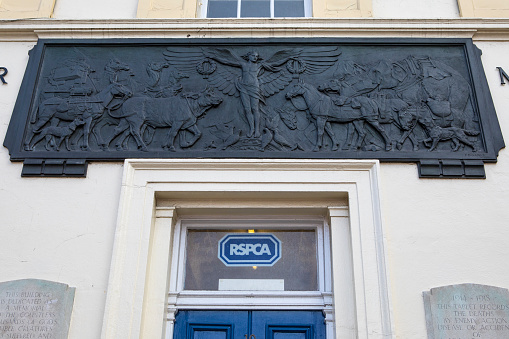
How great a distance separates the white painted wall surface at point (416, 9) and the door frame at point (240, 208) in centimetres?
215

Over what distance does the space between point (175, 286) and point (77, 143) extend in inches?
72.2

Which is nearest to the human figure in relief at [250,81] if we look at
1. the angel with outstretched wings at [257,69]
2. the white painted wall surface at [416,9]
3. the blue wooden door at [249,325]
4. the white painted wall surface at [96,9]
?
the angel with outstretched wings at [257,69]

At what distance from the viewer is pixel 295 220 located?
577 cm

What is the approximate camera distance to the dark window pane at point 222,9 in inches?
275

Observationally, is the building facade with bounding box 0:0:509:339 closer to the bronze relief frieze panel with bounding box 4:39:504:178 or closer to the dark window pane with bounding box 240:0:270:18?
the bronze relief frieze panel with bounding box 4:39:504:178

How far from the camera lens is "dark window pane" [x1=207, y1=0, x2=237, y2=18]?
6.98 metres

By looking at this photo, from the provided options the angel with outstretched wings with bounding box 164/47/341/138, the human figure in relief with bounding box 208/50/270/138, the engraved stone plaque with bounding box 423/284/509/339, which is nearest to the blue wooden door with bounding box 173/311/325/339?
the engraved stone plaque with bounding box 423/284/509/339

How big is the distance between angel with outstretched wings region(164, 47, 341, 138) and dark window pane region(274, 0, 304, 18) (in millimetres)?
823

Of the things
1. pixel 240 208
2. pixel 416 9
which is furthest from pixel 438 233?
pixel 416 9

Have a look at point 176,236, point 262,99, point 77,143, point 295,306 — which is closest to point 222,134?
point 262,99

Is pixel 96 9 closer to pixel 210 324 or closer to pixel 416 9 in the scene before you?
pixel 416 9

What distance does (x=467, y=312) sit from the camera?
479 centimetres

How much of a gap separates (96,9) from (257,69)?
2.22 m

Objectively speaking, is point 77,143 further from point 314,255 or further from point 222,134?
point 314,255
